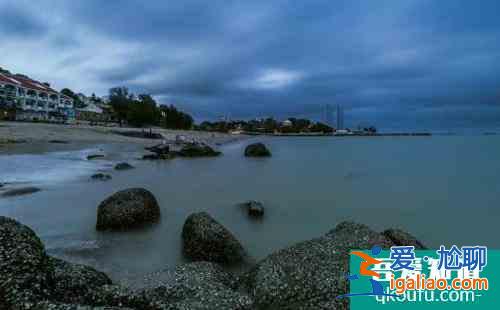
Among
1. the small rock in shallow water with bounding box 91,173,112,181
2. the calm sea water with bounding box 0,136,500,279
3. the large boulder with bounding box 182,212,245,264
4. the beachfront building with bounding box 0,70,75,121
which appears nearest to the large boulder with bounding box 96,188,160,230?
the calm sea water with bounding box 0,136,500,279

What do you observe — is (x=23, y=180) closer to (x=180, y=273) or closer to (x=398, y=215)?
(x=180, y=273)

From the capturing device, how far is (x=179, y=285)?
321 cm

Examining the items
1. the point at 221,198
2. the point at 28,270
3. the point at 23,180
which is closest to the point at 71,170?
the point at 23,180

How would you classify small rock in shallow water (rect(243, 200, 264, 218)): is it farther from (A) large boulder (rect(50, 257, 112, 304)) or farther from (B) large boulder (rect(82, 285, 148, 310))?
(B) large boulder (rect(82, 285, 148, 310))

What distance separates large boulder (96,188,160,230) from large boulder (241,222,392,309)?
11.7 feet

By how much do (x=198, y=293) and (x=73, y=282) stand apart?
55.5 inches

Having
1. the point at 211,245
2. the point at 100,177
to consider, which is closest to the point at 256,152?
Answer: the point at 100,177

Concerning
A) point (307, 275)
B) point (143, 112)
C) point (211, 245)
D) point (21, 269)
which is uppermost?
point (143, 112)

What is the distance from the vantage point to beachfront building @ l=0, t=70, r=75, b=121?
192 feet

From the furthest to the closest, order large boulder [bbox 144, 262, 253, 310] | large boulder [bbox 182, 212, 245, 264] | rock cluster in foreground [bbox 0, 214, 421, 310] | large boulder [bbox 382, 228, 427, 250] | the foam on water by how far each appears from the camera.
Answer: the foam on water, large boulder [bbox 182, 212, 245, 264], large boulder [bbox 382, 228, 427, 250], large boulder [bbox 144, 262, 253, 310], rock cluster in foreground [bbox 0, 214, 421, 310]

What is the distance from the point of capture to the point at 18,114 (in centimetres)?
5709

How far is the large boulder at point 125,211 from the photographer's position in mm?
6109

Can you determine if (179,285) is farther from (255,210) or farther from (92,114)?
(92,114)

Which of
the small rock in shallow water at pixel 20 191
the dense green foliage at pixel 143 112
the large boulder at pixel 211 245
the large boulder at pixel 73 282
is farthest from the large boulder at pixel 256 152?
the dense green foliage at pixel 143 112
